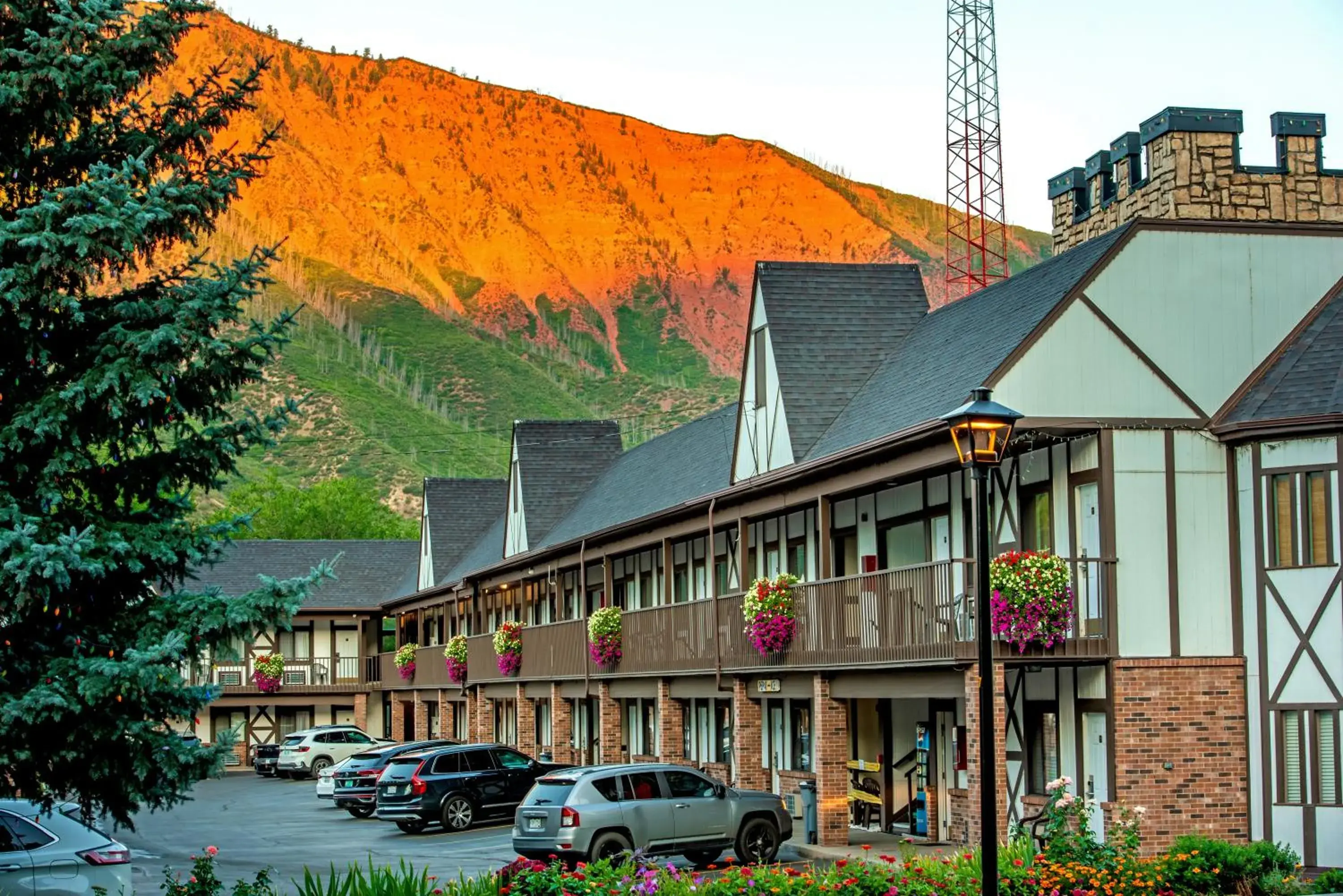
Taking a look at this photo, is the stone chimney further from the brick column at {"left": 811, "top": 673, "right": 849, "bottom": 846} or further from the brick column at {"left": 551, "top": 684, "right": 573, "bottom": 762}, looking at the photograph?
the brick column at {"left": 551, "top": 684, "right": 573, "bottom": 762}

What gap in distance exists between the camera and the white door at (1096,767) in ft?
75.6

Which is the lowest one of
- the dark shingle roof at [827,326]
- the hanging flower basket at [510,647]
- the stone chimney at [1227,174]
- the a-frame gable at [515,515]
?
the hanging flower basket at [510,647]

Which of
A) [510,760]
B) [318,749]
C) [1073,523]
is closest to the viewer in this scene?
[1073,523]

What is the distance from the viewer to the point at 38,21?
16312 millimetres

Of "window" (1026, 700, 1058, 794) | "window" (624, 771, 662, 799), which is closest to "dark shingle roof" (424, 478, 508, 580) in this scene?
"window" (624, 771, 662, 799)

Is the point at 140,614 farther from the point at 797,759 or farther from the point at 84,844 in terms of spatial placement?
the point at 797,759

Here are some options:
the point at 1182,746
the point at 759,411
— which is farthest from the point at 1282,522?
the point at 759,411

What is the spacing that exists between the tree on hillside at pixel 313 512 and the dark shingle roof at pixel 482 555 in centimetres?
4488

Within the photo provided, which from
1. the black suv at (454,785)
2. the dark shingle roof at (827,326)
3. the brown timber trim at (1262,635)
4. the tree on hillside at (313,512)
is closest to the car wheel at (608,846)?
the brown timber trim at (1262,635)

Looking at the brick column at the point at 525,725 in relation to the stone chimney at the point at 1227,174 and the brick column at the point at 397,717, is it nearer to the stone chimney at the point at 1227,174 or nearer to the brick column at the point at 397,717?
the brick column at the point at 397,717

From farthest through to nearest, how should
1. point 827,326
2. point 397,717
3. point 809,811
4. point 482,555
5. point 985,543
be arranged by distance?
point 397,717
point 482,555
point 827,326
point 809,811
point 985,543

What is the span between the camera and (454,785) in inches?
1384

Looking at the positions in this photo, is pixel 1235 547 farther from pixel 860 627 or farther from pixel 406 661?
pixel 406 661

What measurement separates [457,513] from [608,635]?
30.0 m
